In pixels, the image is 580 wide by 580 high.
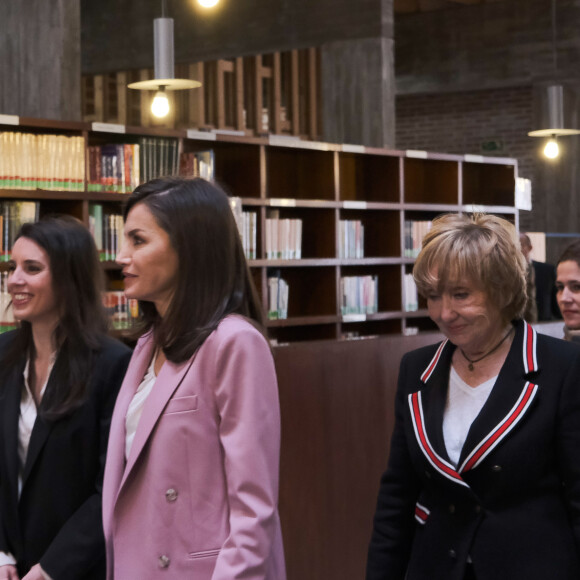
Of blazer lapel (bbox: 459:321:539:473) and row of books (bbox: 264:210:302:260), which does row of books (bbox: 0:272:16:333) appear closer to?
row of books (bbox: 264:210:302:260)

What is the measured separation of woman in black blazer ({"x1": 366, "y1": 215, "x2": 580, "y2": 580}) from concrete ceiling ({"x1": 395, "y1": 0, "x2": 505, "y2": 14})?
12.1 m

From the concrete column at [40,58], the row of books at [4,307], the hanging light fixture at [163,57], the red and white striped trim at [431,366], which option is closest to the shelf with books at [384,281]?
the hanging light fixture at [163,57]

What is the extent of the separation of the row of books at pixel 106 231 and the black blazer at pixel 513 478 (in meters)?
4.43

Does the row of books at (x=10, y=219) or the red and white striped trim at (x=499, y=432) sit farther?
the row of books at (x=10, y=219)

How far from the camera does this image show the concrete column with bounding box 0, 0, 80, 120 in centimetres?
677

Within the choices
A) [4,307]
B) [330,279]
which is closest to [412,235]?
[330,279]

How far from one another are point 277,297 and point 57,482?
16.1ft

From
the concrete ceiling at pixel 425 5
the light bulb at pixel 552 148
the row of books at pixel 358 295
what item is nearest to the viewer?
the row of books at pixel 358 295

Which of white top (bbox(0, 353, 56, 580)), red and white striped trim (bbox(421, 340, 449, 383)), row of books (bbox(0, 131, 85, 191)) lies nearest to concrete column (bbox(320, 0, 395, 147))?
row of books (bbox(0, 131, 85, 191))

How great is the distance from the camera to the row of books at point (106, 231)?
598 centimetres

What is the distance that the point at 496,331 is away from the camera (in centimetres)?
180

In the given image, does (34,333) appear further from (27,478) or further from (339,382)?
(339,382)

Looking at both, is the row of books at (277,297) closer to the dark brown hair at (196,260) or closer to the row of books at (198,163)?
the row of books at (198,163)

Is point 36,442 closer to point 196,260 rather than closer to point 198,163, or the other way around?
point 196,260
